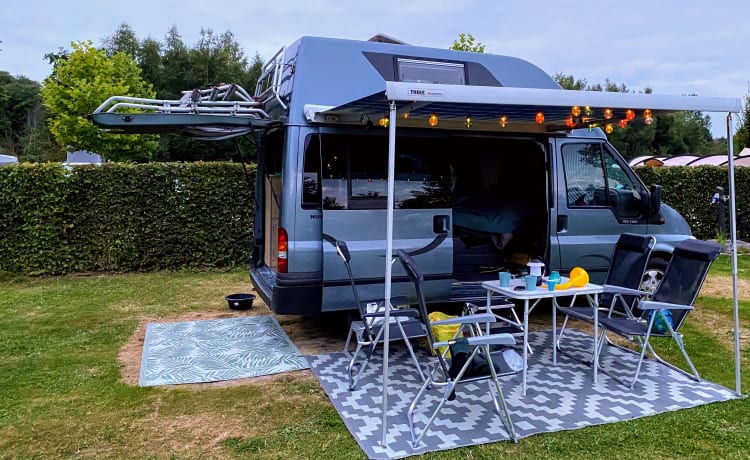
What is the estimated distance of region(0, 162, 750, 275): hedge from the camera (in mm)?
7543

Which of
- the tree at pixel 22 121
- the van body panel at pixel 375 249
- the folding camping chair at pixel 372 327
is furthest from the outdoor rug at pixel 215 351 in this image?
the tree at pixel 22 121

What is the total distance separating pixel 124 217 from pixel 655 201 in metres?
6.97

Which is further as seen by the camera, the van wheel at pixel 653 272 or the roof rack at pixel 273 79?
the van wheel at pixel 653 272

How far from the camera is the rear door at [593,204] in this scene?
511cm

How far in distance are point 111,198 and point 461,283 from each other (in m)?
5.54

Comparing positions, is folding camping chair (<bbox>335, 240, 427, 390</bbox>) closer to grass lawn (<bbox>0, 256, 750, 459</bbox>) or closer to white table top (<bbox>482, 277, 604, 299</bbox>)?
grass lawn (<bbox>0, 256, 750, 459</bbox>)

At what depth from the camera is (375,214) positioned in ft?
14.4

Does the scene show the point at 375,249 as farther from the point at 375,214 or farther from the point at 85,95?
the point at 85,95

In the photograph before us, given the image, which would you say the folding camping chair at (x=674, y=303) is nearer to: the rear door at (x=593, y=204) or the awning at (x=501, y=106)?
the rear door at (x=593, y=204)

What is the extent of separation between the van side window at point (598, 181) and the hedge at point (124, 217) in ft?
14.2

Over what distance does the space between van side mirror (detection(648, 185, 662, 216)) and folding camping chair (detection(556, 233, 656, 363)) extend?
2.62 ft

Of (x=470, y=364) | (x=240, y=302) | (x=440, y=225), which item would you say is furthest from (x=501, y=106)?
(x=240, y=302)

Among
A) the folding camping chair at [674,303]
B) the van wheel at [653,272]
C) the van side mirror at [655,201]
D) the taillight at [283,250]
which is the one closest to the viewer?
the folding camping chair at [674,303]

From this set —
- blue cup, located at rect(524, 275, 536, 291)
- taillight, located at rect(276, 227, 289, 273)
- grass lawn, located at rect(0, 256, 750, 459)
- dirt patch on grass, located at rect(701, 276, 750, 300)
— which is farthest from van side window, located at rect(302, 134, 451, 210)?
dirt patch on grass, located at rect(701, 276, 750, 300)
